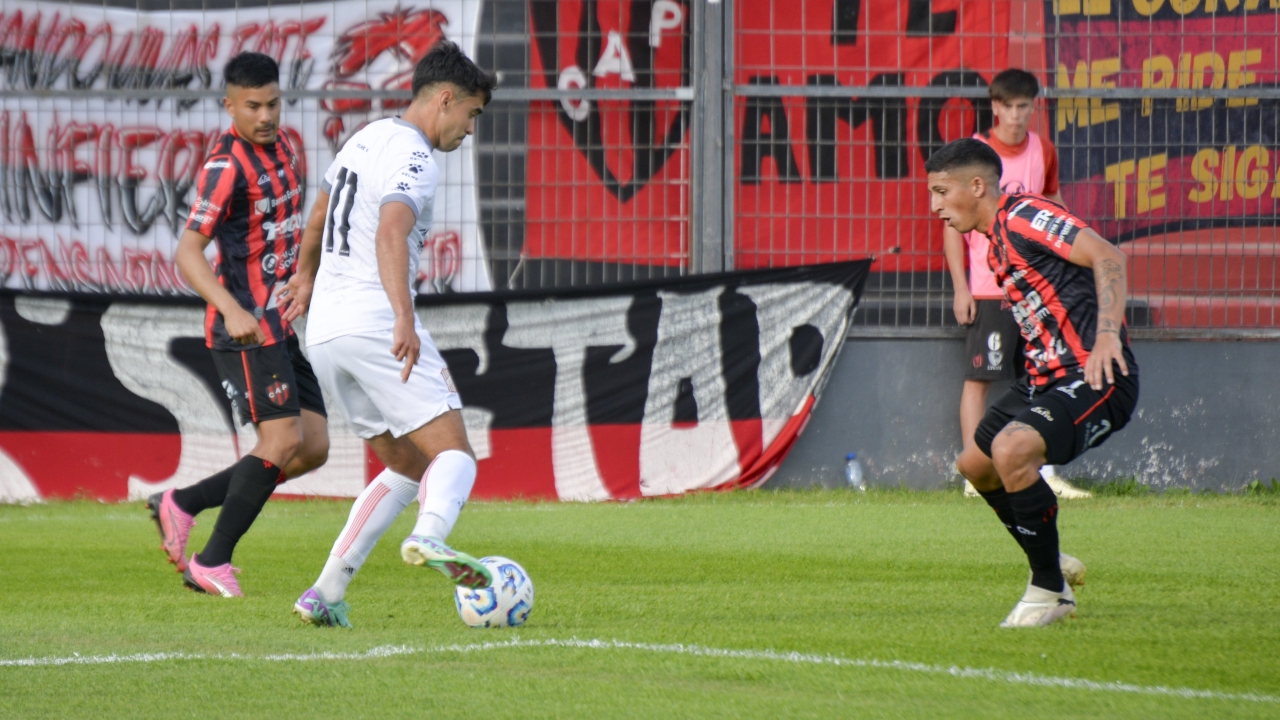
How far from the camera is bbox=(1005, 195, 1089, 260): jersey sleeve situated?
4.98m

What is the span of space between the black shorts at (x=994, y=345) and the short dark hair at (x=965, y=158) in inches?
169

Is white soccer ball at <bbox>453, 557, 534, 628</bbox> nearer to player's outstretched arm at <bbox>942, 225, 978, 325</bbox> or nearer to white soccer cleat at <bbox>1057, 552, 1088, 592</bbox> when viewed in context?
white soccer cleat at <bbox>1057, 552, 1088, 592</bbox>

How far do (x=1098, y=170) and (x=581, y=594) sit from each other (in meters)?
6.13

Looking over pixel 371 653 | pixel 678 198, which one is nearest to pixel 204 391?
pixel 678 198

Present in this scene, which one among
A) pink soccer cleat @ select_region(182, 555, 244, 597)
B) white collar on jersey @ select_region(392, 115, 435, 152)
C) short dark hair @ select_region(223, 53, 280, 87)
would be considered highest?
short dark hair @ select_region(223, 53, 280, 87)

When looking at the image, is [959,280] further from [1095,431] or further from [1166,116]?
[1095,431]

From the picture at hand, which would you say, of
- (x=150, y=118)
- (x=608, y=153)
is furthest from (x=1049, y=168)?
(x=150, y=118)

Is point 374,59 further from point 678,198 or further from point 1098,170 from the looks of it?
point 1098,170

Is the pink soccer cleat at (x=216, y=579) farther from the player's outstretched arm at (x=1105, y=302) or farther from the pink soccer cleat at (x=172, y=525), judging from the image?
the player's outstretched arm at (x=1105, y=302)

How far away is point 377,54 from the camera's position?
33.8 ft

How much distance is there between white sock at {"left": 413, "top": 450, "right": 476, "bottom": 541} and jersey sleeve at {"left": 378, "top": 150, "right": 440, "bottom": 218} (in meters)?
0.79

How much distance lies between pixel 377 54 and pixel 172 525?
5.09 m

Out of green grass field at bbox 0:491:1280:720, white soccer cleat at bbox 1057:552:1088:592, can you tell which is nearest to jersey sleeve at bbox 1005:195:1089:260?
white soccer cleat at bbox 1057:552:1088:592

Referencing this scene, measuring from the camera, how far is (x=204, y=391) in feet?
31.5
